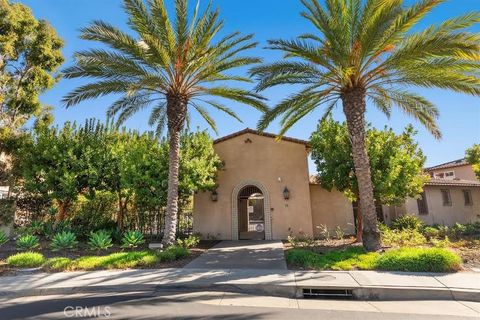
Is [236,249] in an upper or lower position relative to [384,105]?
lower

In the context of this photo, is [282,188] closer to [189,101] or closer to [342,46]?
[189,101]

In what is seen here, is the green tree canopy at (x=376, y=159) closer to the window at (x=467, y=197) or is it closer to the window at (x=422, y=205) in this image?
the window at (x=422, y=205)

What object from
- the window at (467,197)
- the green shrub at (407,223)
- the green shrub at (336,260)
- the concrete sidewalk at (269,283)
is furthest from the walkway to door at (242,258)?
the window at (467,197)

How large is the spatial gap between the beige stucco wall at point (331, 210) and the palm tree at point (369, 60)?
654cm

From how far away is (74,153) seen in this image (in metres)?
15.2

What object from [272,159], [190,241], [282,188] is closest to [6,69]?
[190,241]

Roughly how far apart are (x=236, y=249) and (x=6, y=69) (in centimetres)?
1723

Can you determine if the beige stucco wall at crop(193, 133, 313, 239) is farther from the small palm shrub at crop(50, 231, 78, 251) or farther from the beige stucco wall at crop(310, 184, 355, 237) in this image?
the small palm shrub at crop(50, 231, 78, 251)

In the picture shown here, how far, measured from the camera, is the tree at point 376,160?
13.0m

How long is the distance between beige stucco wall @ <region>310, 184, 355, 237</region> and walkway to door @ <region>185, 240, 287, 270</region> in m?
4.85

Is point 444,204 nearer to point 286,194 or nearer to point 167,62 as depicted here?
point 286,194

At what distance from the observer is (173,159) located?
12.3 m

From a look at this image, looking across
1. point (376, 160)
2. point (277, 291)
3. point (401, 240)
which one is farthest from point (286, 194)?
point (277, 291)

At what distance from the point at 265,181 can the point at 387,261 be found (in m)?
9.41
